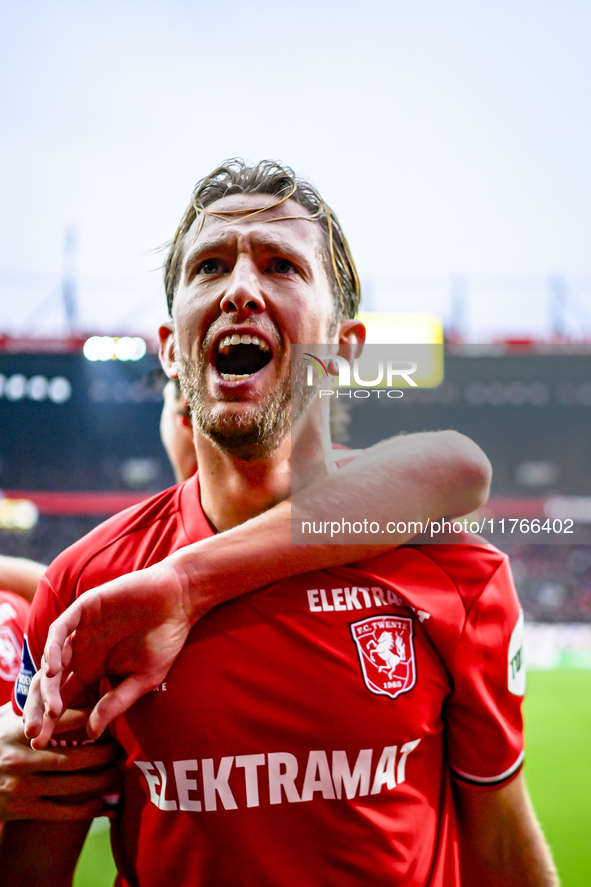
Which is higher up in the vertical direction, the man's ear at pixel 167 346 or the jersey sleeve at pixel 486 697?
the man's ear at pixel 167 346

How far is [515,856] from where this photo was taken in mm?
1285

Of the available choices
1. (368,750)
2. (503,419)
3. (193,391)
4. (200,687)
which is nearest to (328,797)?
(368,750)

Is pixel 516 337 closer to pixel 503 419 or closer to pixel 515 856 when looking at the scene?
pixel 503 419

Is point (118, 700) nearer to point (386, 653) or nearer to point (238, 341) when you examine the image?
point (386, 653)

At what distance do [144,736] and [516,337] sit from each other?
14800 mm

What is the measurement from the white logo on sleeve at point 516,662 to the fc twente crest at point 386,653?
0.84 ft

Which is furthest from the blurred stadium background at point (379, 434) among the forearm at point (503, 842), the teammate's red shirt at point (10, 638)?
the forearm at point (503, 842)

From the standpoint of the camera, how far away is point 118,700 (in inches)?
41.1

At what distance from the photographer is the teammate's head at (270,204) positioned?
4.60 feet

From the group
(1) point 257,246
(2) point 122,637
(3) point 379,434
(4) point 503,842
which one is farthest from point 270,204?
(3) point 379,434

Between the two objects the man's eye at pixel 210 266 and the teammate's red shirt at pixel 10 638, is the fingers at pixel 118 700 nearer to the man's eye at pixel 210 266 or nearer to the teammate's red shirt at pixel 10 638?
the teammate's red shirt at pixel 10 638

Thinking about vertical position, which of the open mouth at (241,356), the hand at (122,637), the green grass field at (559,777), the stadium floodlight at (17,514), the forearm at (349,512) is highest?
the open mouth at (241,356)

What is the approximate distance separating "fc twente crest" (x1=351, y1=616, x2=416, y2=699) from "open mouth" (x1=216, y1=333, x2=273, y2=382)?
0.57 metres

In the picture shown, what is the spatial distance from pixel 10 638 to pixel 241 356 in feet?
3.02
